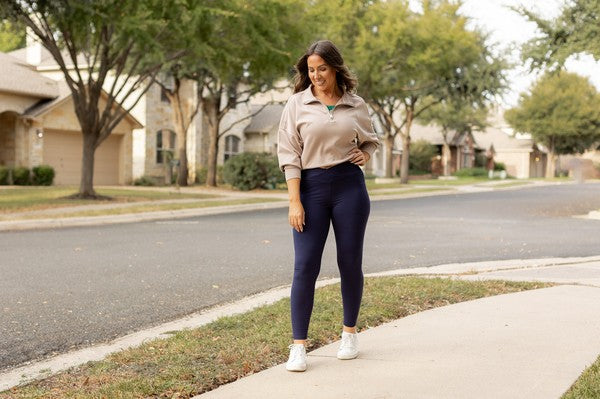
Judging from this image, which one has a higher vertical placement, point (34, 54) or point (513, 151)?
point (34, 54)

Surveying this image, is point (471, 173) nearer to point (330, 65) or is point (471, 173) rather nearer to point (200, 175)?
point (200, 175)

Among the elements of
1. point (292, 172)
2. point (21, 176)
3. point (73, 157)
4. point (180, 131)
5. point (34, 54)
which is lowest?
point (21, 176)

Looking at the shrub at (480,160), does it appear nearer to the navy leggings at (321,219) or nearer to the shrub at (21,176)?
the shrub at (21,176)

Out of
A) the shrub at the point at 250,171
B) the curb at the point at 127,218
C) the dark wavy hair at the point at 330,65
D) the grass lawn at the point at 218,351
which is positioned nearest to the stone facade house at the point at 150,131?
the shrub at the point at 250,171

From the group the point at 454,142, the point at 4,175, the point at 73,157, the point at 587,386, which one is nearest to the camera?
the point at 587,386

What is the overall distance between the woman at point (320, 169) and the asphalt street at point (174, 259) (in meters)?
2.04

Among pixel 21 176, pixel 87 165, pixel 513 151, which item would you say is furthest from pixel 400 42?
pixel 513 151


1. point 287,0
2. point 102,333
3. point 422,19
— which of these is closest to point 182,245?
point 102,333

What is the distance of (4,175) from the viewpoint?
95.5 feet

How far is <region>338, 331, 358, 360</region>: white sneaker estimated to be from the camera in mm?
4574

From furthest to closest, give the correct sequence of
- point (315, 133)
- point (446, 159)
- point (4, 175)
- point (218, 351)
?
point (446, 159), point (4, 175), point (218, 351), point (315, 133)

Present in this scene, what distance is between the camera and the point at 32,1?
62.4ft

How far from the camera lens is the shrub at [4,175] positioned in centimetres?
2895

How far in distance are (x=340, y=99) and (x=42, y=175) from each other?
91.7 ft
